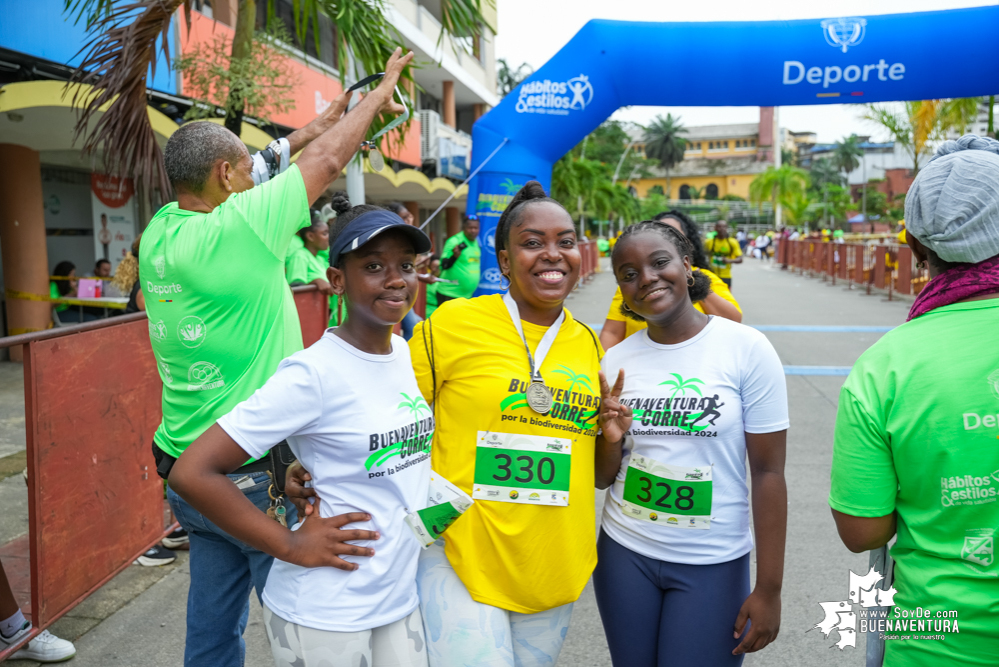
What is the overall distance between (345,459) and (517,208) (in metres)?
0.92

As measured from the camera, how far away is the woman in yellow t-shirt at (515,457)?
1961 millimetres

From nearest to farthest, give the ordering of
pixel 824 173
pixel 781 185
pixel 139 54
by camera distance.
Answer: pixel 139 54, pixel 781 185, pixel 824 173

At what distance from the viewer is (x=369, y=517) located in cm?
174

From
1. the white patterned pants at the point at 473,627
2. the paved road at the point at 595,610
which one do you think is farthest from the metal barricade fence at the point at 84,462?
the white patterned pants at the point at 473,627

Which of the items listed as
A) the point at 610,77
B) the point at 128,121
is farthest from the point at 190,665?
the point at 610,77

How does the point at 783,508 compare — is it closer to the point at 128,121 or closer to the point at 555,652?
the point at 555,652

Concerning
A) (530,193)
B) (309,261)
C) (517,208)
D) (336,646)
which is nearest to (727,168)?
(309,261)

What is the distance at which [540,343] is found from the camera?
213 cm

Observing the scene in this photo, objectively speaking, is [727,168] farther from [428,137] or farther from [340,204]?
[340,204]

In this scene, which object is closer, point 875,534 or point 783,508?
point 875,534

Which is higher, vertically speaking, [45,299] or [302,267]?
[302,267]

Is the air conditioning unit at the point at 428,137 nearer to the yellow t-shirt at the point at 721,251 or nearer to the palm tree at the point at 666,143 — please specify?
the yellow t-shirt at the point at 721,251

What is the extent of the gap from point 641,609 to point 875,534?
0.72m

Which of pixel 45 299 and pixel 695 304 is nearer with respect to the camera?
pixel 695 304
